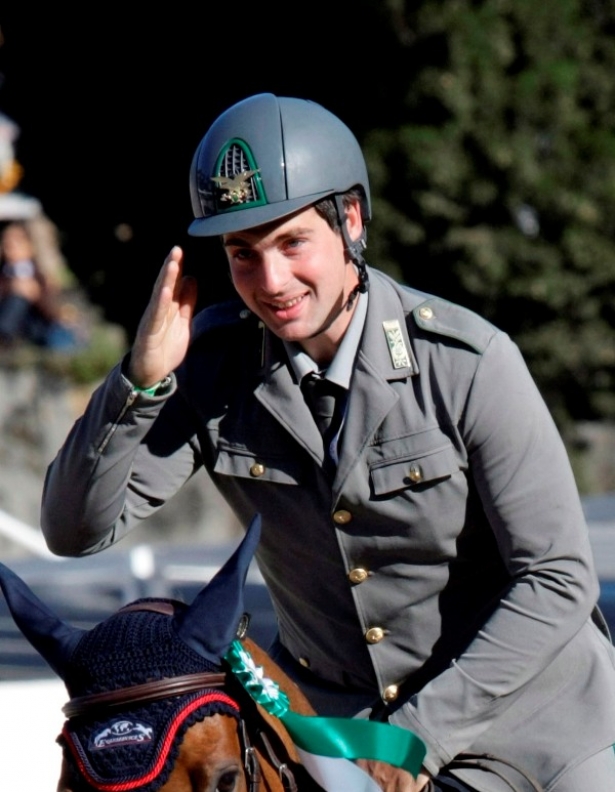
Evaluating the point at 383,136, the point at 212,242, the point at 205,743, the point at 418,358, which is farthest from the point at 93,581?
the point at 205,743

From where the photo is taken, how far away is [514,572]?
289 centimetres

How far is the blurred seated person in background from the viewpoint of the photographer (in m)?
12.9

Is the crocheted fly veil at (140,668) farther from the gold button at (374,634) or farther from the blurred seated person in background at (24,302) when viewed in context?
the blurred seated person in background at (24,302)

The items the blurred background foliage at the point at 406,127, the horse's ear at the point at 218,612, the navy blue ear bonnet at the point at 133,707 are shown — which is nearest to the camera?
the navy blue ear bonnet at the point at 133,707

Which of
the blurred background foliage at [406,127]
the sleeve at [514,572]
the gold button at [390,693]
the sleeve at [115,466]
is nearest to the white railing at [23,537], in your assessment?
the blurred background foliage at [406,127]

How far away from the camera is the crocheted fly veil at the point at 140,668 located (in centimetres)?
232

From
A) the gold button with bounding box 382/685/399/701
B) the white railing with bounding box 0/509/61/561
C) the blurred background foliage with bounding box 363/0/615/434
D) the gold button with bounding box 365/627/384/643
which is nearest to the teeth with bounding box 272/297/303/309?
the gold button with bounding box 365/627/384/643

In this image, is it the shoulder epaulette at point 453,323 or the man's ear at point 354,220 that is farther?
the man's ear at point 354,220

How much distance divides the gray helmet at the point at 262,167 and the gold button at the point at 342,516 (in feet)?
1.85

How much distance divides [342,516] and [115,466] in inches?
17.6

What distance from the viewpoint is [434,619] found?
120 inches

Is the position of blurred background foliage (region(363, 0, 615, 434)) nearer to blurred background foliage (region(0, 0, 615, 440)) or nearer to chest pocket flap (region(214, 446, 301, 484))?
blurred background foliage (region(0, 0, 615, 440))

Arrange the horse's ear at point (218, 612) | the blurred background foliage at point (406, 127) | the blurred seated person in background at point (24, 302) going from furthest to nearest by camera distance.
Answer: the blurred seated person in background at point (24, 302) → the blurred background foliage at point (406, 127) → the horse's ear at point (218, 612)

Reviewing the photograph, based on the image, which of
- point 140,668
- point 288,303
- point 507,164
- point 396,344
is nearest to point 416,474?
point 396,344
